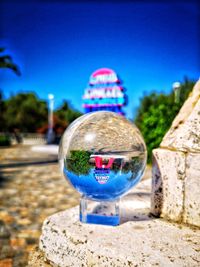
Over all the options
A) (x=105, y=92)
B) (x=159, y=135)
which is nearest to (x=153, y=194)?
(x=159, y=135)

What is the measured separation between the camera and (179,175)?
7.35 ft

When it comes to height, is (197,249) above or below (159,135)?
below

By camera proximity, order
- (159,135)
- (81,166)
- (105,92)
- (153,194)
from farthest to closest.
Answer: (105,92)
(159,135)
(153,194)
(81,166)

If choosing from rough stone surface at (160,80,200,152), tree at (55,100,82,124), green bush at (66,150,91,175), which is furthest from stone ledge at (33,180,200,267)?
tree at (55,100,82,124)

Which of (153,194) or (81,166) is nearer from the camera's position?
(81,166)

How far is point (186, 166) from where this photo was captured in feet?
7.22

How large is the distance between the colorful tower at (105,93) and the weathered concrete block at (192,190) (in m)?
12.5

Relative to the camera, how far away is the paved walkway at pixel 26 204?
3.50 meters

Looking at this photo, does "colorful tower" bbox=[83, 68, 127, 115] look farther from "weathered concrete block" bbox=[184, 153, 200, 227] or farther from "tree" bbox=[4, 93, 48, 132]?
"tree" bbox=[4, 93, 48, 132]

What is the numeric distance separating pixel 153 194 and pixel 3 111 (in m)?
45.7

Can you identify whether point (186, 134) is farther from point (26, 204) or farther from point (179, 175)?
point (26, 204)

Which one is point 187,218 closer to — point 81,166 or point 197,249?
point 197,249

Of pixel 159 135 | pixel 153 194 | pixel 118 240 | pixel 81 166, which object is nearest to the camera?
pixel 118 240

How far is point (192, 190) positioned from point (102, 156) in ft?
2.65
